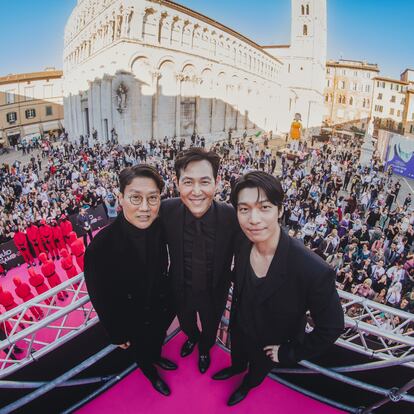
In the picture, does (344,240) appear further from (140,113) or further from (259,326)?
(140,113)

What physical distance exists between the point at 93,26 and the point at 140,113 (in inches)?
520

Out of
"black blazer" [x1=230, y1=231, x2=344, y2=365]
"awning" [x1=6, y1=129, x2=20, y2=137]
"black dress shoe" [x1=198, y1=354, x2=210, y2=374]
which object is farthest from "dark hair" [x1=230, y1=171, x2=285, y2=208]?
"awning" [x1=6, y1=129, x2=20, y2=137]

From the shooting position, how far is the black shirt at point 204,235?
109 inches

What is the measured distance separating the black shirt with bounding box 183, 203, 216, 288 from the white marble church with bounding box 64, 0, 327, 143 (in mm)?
24683

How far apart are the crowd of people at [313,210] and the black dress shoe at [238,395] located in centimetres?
323

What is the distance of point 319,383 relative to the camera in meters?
3.09

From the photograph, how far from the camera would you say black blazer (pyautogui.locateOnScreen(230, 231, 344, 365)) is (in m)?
2.21

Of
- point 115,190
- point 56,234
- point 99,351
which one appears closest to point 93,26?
point 115,190

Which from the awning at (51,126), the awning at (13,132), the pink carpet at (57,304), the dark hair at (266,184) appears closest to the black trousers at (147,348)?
the dark hair at (266,184)

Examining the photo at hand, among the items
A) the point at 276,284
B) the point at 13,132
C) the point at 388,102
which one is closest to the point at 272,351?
the point at 276,284

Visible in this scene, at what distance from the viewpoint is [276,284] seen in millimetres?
2330

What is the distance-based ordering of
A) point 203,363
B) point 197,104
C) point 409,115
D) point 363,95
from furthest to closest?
1. point 363,95
2. point 409,115
3. point 197,104
4. point 203,363

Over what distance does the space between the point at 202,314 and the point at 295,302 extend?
1.12 metres

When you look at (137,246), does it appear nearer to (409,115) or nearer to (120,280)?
(120,280)
